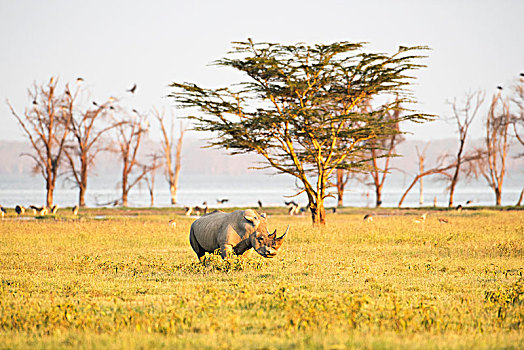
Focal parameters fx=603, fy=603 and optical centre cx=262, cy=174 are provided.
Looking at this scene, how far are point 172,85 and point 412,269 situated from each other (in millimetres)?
14504

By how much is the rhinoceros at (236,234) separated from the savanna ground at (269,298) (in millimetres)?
446

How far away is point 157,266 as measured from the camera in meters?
13.8

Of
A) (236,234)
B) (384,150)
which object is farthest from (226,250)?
(384,150)

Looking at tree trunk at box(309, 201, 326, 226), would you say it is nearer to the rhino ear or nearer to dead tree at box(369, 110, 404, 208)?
dead tree at box(369, 110, 404, 208)

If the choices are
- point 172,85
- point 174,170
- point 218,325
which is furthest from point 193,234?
point 174,170

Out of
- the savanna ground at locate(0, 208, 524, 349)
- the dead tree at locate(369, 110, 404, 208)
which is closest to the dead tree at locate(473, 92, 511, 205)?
the dead tree at locate(369, 110, 404, 208)

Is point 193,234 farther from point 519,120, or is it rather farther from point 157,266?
point 519,120

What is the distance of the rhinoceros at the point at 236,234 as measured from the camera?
1276 centimetres

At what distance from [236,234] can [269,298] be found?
393 cm

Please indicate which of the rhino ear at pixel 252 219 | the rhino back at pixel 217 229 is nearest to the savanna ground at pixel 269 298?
the rhino back at pixel 217 229

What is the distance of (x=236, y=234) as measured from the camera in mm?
13359

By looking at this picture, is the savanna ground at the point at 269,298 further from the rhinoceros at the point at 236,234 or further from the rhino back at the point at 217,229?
the rhino back at the point at 217,229

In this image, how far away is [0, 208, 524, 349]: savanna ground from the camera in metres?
7.26

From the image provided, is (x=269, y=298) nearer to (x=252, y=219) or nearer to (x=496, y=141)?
(x=252, y=219)
